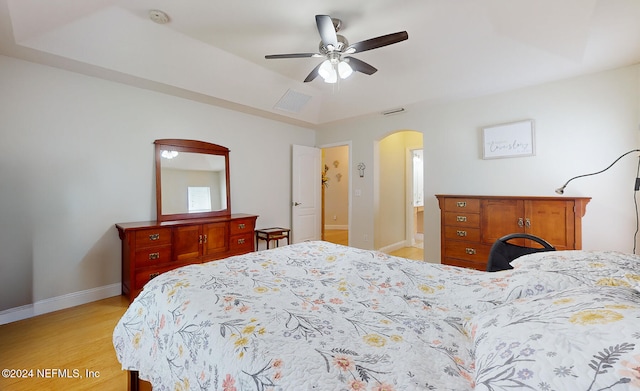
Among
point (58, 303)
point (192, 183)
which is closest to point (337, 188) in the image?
point (192, 183)

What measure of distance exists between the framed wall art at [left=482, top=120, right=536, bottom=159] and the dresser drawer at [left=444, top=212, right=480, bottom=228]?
91 centimetres

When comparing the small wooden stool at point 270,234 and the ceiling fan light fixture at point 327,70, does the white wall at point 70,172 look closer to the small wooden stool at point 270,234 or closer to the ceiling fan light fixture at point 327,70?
the small wooden stool at point 270,234

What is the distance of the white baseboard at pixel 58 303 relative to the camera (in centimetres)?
263

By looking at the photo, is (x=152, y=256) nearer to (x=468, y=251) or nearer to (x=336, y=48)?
(x=336, y=48)

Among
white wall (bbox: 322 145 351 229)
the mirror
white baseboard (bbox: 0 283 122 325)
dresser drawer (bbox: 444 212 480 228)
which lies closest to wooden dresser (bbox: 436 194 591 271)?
dresser drawer (bbox: 444 212 480 228)

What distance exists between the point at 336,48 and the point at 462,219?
8.00 feet

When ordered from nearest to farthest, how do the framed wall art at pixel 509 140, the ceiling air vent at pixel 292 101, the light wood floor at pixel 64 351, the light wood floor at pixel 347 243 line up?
the light wood floor at pixel 64 351
the framed wall art at pixel 509 140
the ceiling air vent at pixel 292 101
the light wood floor at pixel 347 243

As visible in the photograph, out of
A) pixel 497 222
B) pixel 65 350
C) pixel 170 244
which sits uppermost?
pixel 497 222

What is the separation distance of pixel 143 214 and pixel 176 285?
8.57 feet

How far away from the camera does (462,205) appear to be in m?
3.35

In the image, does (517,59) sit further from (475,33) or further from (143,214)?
(143,214)

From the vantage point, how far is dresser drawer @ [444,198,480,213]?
3.25 metres

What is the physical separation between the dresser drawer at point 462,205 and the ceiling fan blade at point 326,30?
7.52 feet

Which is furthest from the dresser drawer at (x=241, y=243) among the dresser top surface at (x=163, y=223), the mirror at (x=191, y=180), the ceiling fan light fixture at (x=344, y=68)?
the ceiling fan light fixture at (x=344, y=68)
